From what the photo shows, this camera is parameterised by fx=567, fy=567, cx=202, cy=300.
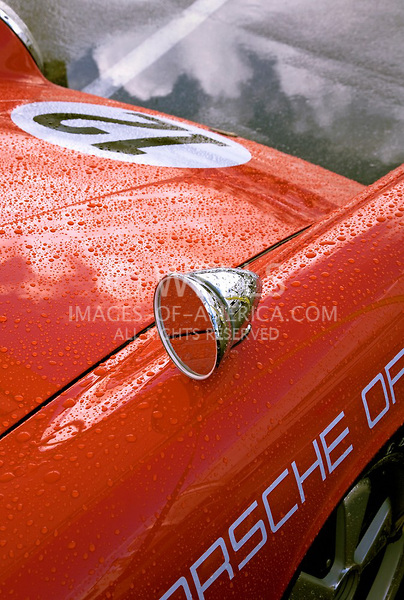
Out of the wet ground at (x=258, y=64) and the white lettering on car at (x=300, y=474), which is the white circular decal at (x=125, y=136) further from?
the wet ground at (x=258, y=64)

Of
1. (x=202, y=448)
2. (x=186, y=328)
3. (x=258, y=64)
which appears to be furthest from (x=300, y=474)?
(x=258, y=64)

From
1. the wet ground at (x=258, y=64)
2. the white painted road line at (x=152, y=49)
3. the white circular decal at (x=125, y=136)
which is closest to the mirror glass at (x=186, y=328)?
the white circular decal at (x=125, y=136)

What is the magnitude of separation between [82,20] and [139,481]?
6138 mm

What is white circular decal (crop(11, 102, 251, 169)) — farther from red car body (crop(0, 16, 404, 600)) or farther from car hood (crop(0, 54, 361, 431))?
red car body (crop(0, 16, 404, 600))

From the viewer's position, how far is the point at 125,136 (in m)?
2.17

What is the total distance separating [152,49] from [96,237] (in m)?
4.59

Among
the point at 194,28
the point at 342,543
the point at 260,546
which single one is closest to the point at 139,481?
the point at 260,546

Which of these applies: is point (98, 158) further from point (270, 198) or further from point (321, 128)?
point (321, 128)

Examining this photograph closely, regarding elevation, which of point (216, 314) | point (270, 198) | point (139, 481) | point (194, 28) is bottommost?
point (139, 481)

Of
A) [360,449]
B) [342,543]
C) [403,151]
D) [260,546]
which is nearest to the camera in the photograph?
[260,546]

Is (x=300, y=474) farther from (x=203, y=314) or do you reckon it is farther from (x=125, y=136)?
(x=125, y=136)

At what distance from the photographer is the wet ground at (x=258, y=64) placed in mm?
4488

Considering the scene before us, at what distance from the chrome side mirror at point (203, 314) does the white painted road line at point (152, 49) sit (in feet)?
14.2

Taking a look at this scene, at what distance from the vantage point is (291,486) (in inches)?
45.9
